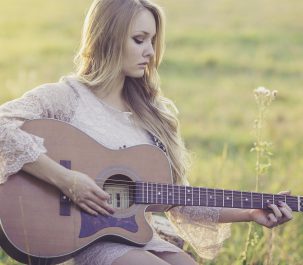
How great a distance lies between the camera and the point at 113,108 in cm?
464

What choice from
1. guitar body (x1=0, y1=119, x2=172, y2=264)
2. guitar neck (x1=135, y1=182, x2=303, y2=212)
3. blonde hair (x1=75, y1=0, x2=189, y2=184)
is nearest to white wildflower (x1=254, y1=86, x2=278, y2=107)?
blonde hair (x1=75, y1=0, x2=189, y2=184)

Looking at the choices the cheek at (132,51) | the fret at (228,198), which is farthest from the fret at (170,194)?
the cheek at (132,51)

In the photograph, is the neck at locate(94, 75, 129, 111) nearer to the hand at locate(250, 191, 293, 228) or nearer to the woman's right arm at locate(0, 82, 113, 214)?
the woman's right arm at locate(0, 82, 113, 214)

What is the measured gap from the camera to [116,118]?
15.1ft

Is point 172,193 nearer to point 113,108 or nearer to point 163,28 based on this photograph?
point 113,108

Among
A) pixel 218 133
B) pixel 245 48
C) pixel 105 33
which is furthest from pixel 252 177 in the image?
pixel 245 48

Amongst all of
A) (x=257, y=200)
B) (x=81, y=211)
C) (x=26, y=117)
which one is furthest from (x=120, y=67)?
(x=257, y=200)

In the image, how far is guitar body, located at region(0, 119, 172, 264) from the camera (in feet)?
13.5

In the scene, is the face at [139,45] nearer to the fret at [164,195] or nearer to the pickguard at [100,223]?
the fret at [164,195]

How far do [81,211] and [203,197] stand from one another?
1.99ft

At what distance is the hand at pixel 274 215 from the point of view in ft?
14.8

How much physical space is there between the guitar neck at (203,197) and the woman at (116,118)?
56 millimetres

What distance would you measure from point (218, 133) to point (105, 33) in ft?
22.6

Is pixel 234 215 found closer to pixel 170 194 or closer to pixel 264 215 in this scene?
pixel 264 215
